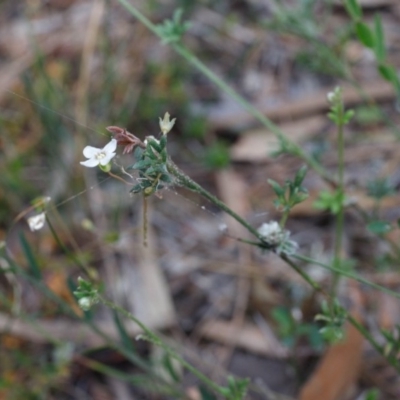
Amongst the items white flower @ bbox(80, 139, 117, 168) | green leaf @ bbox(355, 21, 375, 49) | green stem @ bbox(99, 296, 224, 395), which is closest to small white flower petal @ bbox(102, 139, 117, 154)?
white flower @ bbox(80, 139, 117, 168)

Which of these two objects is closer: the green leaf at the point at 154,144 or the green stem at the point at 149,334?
the green leaf at the point at 154,144

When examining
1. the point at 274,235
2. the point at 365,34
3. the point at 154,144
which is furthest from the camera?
the point at 365,34

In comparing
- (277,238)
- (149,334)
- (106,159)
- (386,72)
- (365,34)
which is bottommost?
(149,334)

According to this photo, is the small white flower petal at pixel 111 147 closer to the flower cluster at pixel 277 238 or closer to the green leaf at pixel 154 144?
the green leaf at pixel 154 144

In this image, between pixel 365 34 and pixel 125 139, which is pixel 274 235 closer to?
pixel 125 139

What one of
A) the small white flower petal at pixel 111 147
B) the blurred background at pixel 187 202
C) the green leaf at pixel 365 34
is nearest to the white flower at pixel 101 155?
the small white flower petal at pixel 111 147

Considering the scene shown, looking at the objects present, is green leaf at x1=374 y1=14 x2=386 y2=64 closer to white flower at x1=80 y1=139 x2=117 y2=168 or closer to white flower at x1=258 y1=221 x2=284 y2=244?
white flower at x1=258 y1=221 x2=284 y2=244

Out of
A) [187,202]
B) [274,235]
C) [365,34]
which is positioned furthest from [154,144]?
[187,202]
